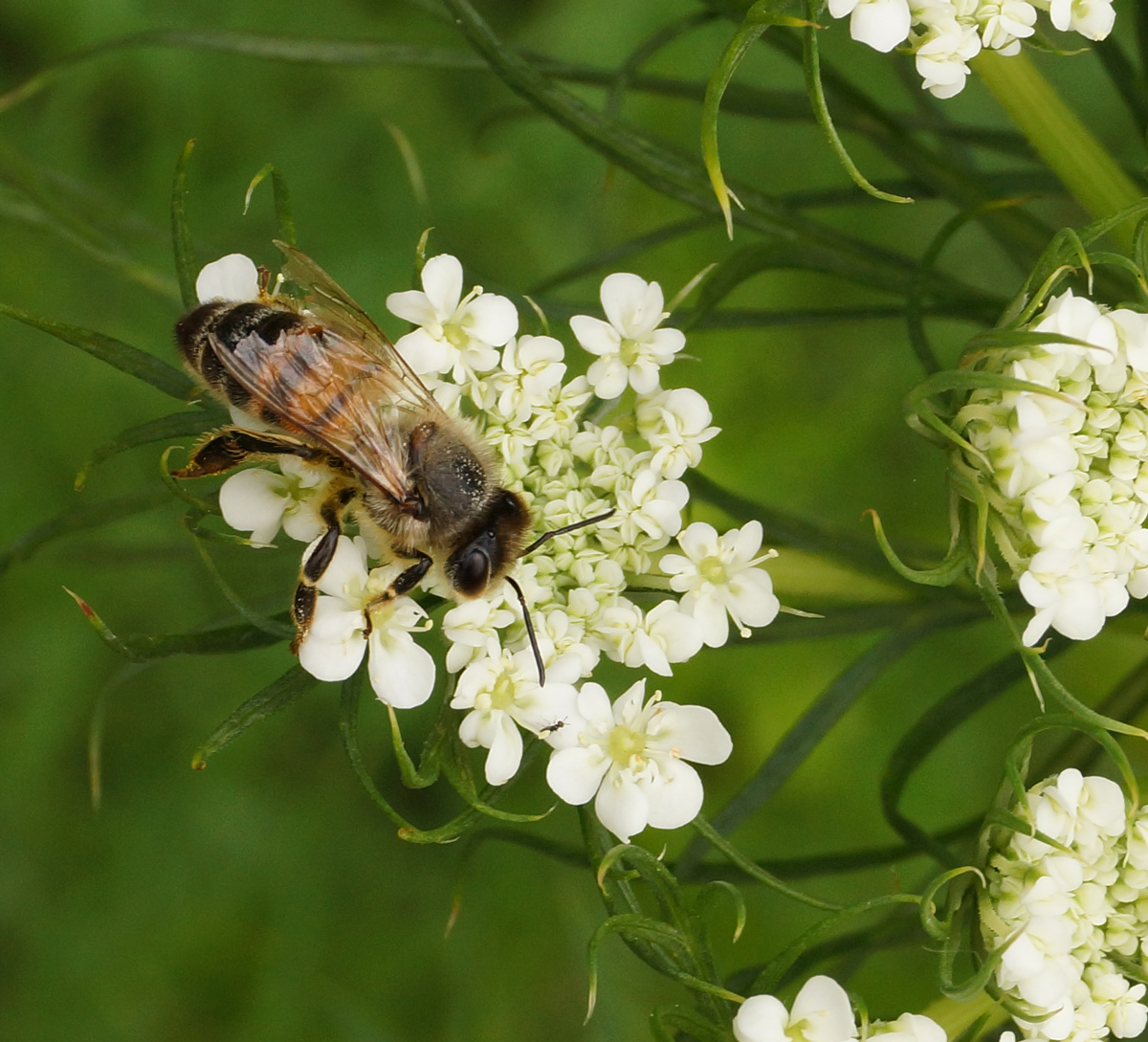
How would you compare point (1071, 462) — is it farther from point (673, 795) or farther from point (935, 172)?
point (935, 172)

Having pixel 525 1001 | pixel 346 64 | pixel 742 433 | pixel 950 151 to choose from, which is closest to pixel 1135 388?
pixel 950 151

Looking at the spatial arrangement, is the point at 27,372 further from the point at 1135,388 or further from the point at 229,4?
the point at 1135,388

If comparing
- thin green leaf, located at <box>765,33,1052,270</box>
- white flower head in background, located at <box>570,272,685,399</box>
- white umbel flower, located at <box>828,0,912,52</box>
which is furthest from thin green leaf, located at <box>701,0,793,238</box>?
thin green leaf, located at <box>765,33,1052,270</box>

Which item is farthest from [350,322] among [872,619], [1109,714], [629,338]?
[1109,714]

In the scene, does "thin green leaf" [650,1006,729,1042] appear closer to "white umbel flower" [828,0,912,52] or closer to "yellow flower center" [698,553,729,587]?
"yellow flower center" [698,553,729,587]

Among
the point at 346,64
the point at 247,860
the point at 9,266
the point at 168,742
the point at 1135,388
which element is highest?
Answer: the point at 346,64

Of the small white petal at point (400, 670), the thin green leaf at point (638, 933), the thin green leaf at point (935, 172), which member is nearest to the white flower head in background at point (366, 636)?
the small white petal at point (400, 670)
